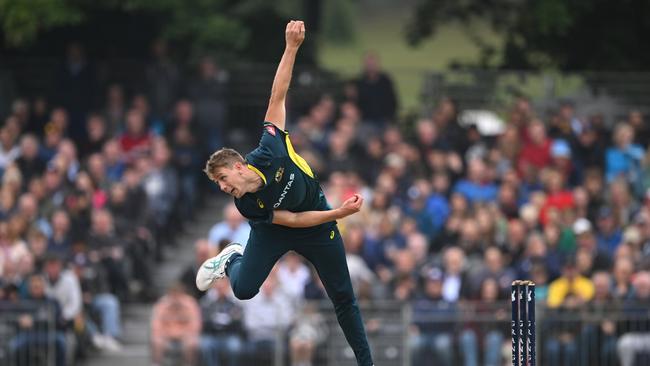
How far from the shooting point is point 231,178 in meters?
11.7

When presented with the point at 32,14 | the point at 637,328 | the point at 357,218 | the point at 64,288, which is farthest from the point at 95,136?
the point at 637,328

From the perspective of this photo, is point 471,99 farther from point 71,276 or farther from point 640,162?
Result: point 71,276

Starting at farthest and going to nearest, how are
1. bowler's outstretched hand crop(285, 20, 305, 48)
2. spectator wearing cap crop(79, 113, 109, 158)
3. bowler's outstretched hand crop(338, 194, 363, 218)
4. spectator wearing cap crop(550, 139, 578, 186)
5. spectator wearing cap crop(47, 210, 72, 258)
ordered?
spectator wearing cap crop(79, 113, 109, 158)
spectator wearing cap crop(550, 139, 578, 186)
spectator wearing cap crop(47, 210, 72, 258)
bowler's outstretched hand crop(285, 20, 305, 48)
bowler's outstretched hand crop(338, 194, 363, 218)

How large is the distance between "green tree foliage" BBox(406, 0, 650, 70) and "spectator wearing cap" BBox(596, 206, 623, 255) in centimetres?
498

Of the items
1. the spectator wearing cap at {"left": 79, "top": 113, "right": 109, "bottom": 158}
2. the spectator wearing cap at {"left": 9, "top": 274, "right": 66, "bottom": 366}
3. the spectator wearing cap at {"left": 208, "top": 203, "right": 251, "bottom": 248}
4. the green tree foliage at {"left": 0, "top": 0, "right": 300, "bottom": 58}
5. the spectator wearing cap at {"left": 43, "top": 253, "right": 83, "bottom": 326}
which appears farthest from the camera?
the green tree foliage at {"left": 0, "top": 0, "right": 300, "bottom": 58}

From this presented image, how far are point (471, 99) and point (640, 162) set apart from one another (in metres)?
2.78

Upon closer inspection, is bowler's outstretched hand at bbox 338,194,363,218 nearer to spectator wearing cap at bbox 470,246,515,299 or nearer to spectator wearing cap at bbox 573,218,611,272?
spectator wearing cap at bbox 470,246,515,299

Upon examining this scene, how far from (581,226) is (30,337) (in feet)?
22.9

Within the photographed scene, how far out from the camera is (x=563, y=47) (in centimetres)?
2525

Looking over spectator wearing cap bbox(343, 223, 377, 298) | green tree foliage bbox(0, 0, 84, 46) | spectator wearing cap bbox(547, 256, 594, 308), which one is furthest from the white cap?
green tree foliage bbox(0, 0, 84, 46)

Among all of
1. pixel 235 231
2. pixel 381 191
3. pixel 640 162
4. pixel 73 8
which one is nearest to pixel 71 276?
pixel 235 231

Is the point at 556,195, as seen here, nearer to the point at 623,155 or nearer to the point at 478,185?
the point at 478,185

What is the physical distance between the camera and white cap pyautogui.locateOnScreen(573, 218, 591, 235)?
19641 millimetres

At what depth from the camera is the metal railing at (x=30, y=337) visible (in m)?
18.6
